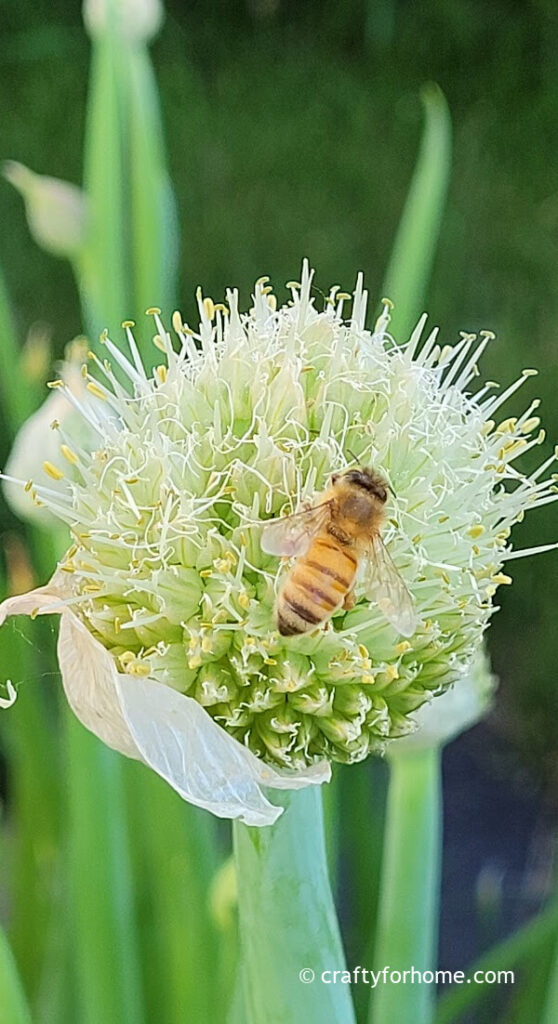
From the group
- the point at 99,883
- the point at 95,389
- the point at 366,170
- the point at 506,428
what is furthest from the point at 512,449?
the point at 366,170

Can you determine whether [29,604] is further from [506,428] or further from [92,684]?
[506,428]

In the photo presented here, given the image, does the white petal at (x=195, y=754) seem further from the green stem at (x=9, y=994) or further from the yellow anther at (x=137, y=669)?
the green stem at (x=9, y=994)

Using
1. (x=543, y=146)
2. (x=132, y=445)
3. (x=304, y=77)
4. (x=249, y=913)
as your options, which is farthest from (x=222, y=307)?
(x=304, y=77)

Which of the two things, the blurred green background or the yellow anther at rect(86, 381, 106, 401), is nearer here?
the yellow anther at rect(86, 381, 106, 401)

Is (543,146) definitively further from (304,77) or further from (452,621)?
(452,621)

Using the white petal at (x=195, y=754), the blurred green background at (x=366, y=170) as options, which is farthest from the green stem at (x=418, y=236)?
the blurred green background at (x=366, y=170)

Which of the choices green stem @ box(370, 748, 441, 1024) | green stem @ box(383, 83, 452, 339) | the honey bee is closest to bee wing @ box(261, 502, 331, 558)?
the honey bee

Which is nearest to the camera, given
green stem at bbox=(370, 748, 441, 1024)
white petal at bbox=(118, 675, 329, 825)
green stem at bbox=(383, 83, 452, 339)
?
white petal at bbox=(118, 675, 329, 825)

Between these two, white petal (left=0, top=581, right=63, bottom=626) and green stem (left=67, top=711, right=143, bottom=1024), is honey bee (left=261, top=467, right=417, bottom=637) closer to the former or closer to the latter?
white petal (left=0, top=581, right=63, bottom=626)
